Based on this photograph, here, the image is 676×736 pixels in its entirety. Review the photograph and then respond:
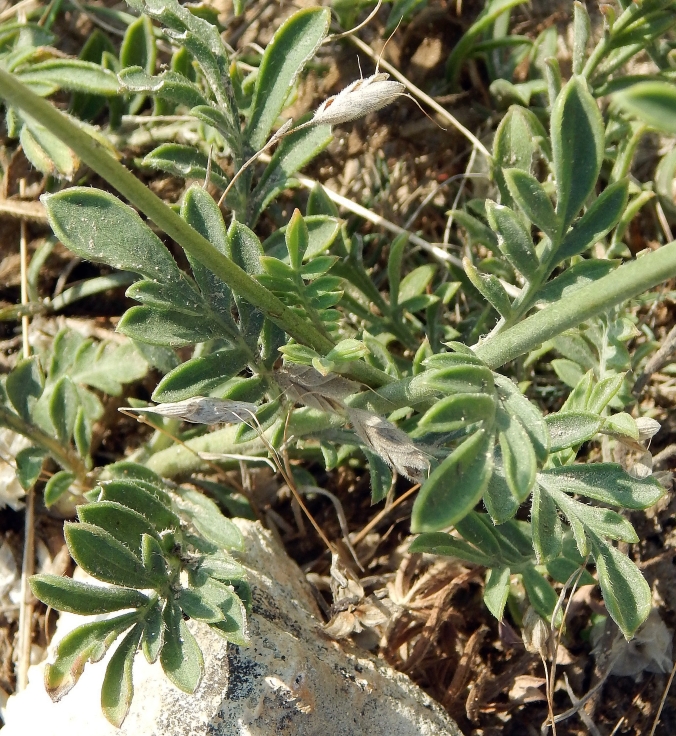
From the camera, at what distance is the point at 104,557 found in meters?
1.78

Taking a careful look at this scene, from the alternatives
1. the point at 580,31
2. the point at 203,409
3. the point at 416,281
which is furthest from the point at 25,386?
the point at 580,31

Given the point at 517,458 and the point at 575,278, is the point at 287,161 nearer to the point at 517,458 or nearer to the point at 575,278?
the point at 575,278

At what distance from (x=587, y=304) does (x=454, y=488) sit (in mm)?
433

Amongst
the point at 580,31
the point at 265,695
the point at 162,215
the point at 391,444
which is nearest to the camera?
the point at 162,215

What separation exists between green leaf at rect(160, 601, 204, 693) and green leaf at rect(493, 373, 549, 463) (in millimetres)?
874

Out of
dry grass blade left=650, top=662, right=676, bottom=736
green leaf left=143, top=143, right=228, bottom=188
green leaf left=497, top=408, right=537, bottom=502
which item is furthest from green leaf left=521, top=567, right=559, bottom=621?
green leaf left=143, top=143, right=228, bottom=188

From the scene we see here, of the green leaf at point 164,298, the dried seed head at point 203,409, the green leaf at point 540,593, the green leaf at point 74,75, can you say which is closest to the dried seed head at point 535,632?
the green leaf at point 540,593

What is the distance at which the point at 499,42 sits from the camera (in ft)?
9.78

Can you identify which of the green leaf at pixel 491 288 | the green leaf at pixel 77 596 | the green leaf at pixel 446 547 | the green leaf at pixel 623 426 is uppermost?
the green leaf at pixel 491 288

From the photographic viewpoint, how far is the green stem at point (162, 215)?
105cm

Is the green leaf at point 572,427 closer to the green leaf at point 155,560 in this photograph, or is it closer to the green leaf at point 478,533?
the green leaf at point 478,533

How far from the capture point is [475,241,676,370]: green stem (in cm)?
128

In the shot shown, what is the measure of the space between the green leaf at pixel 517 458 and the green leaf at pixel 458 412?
4 cm

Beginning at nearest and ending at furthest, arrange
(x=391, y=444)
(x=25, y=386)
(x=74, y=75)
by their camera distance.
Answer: (x=391, y=444) < (x=25, y=386) < (x=74, y=75)
